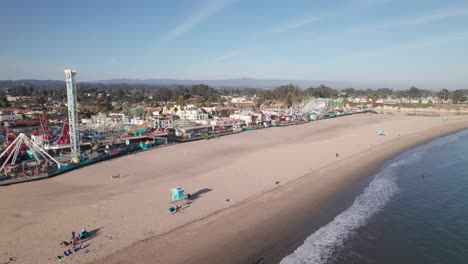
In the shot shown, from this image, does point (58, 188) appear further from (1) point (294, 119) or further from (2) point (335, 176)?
(1) point (294, 119)

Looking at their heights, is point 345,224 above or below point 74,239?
below

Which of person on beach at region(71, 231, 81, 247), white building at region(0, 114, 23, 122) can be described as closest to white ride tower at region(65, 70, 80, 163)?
person on beach at region(71, 231, 81, 247)

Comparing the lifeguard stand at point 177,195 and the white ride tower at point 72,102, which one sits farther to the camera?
the white ride tower at point 72,102

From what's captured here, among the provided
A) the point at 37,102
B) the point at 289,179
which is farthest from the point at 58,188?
the point at 37,102

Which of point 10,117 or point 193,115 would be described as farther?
point 193,115

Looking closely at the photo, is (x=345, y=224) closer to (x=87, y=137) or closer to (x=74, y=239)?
(x=74, y=239)

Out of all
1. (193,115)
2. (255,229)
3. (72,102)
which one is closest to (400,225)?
(255,229)

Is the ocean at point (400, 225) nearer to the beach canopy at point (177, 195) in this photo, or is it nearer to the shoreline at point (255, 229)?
the shoreline at point (255, 229)

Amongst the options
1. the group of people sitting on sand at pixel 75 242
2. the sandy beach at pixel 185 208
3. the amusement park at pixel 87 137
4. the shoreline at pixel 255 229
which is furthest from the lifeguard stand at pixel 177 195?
the amusement park at pixel 87 137
